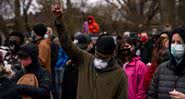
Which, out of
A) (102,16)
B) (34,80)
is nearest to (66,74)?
(34,80)

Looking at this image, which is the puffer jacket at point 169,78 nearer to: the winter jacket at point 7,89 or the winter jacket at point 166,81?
the winter jacket at point 166,81

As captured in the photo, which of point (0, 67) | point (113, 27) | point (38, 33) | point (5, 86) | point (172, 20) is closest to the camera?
point (5, 86)

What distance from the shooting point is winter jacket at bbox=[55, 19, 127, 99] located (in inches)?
253

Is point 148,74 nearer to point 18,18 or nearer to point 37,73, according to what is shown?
point 37,73

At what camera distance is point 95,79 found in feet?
21.1

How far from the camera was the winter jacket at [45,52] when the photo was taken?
10.5m

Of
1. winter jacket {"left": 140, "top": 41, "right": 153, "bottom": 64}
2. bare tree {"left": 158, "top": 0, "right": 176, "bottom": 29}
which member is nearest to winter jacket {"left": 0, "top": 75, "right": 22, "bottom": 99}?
winter jacket {"left": 140, "top": 41, "right": 153, "bottom": 64}

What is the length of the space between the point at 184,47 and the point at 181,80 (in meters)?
0.41

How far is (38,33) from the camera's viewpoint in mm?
10281

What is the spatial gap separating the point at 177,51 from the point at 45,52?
4.64 m

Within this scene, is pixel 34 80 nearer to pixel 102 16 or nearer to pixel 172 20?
pixel 172 20

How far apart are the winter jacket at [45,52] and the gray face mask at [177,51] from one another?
14.4ft

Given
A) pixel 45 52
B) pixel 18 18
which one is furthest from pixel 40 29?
pixel 18 18

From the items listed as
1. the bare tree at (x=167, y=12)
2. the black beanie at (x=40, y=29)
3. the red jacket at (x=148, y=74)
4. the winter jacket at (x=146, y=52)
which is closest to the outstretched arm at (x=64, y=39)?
the red jacket at (x=148, y=74)
